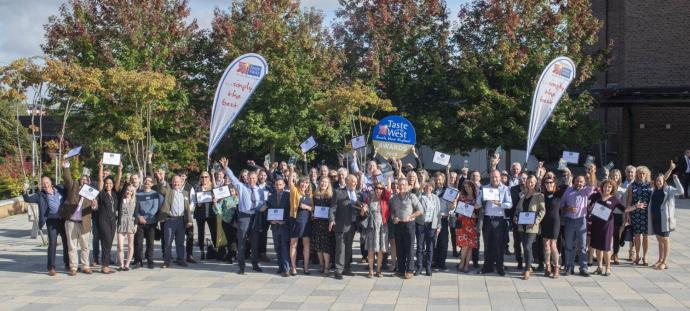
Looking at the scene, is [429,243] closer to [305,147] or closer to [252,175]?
[252,175]

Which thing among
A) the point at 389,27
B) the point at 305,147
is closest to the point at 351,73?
the point at 389,27

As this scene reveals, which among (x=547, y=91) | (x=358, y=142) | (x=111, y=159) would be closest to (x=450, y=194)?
(x=547, y=91)

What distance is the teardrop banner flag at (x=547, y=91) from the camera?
13.6m

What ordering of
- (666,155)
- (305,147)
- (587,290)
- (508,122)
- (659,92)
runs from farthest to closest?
(666,155)
(659,92)
(508,122)
(305,147)
(587,290)

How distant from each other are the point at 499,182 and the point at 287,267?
144 inches

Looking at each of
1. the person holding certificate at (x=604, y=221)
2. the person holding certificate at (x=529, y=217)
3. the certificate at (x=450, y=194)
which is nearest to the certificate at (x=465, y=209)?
the certificate at (x=450, y=194)

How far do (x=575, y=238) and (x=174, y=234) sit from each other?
261 inches

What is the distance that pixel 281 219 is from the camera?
11375 mm

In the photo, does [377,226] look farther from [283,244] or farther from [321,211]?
[283,244]

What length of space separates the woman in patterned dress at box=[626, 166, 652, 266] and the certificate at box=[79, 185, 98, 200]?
8855 millimetres

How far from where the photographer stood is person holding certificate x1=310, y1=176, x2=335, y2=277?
37.0 ft

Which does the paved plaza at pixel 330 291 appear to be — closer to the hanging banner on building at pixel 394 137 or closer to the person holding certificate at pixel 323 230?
the person holding certificate at pixel 323 230

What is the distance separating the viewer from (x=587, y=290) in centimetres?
992

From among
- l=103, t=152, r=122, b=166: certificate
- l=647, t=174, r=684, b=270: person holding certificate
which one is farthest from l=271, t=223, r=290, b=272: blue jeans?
l=647, t=174, r=684, b=270: person holding certificate
